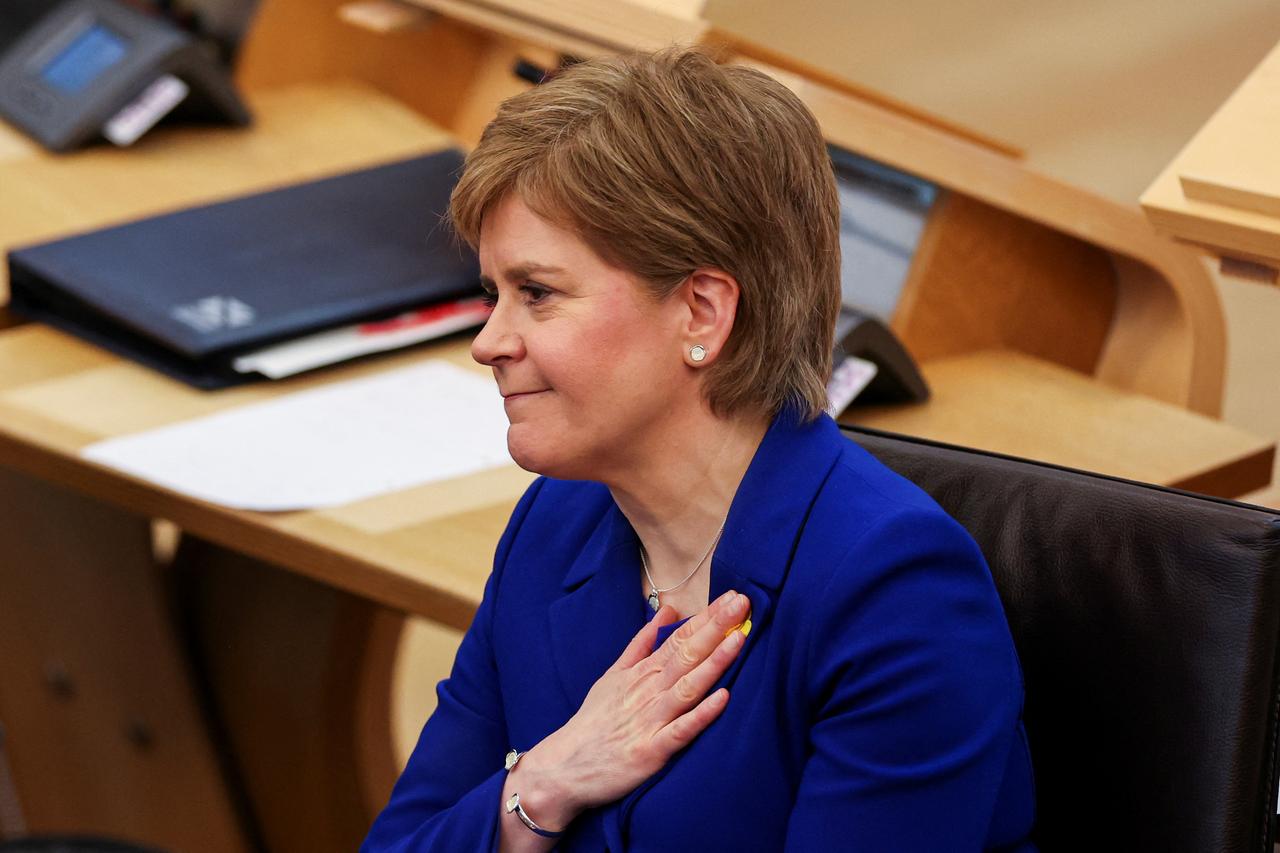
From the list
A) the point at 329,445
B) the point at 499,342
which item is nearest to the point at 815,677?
the point at 499,342

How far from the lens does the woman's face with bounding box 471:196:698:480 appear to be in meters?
1.02

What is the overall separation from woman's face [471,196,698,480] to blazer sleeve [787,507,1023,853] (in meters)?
0.16

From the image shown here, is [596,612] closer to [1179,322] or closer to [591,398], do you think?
[591,398]

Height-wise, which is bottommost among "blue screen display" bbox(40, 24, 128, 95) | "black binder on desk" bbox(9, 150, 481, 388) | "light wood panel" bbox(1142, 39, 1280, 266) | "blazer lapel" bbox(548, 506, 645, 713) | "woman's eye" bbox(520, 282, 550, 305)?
"blazer lapel" bbox(548, 506, 645, 713)

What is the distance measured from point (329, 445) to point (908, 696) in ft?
2.66

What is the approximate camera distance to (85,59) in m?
2.43

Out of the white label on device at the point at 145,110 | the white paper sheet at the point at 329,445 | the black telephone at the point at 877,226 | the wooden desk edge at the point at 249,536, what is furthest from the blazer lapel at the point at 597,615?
the white label on device at the point at 145,110

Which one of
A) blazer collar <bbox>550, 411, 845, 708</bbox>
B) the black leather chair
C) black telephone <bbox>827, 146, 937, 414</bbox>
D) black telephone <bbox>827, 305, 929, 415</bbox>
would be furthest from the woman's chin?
black telephone <bbox>827, 146, 937, 414</bbox>

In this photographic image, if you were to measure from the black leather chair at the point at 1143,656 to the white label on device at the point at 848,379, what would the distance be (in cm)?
57

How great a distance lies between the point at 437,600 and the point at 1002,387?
2.63 feet

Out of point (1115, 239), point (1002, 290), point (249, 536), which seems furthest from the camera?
point (1002, 290)

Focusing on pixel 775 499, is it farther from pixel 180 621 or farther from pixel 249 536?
pixel 180 621

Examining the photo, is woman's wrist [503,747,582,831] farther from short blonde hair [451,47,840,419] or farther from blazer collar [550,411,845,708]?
short blonde hair [451,47,840,419]

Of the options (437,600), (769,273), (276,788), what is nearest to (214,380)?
(437,600)
